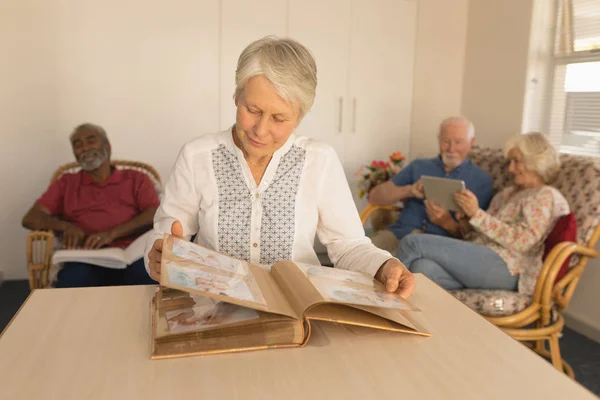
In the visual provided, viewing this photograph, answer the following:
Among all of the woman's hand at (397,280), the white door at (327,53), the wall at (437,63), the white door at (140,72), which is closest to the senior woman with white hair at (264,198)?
the woman's hand at (397,280)

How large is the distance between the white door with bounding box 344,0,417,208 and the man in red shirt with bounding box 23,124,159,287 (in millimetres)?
1781

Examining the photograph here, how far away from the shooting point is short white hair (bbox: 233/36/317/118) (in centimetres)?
128

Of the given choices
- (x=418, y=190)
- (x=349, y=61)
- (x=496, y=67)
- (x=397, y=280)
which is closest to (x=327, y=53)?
(x=349, y=61)

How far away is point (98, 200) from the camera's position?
2.79 m

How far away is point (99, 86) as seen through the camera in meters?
3.51

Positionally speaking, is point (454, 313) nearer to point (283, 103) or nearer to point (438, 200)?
point (283, 103)

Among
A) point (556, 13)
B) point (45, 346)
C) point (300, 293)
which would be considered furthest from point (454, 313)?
point (556, 13)

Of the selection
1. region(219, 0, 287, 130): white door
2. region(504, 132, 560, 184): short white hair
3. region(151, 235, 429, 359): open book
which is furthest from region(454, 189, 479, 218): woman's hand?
region(219, 0, 287, 130): white door

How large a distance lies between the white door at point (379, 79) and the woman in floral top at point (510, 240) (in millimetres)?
1591

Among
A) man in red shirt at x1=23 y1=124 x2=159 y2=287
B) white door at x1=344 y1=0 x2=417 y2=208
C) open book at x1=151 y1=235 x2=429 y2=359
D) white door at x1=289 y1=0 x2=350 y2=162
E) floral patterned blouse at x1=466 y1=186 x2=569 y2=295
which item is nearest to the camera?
open book at x1=151 y1=235 x2=429 y2=359

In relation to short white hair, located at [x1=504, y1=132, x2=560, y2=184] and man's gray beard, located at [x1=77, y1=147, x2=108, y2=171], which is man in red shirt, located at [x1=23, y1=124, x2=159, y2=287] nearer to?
man's gray beard, located at [x1=77, y1=147, x2=108, y2=171]

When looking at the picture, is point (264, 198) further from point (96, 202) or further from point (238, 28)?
point (238, 28)

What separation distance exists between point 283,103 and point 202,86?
8.26 ft

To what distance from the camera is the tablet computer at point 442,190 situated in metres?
2.65
